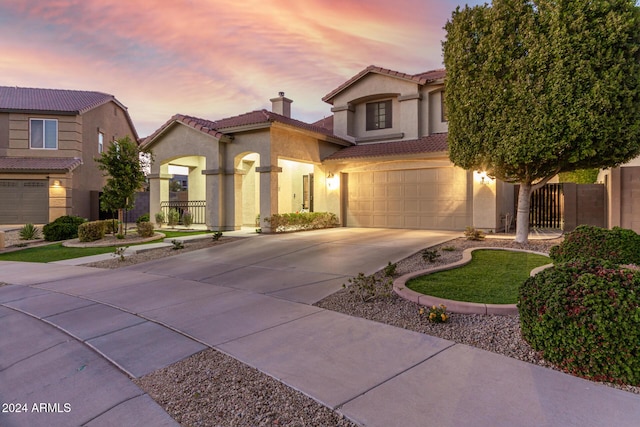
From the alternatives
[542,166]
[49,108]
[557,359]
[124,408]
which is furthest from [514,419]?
[49,108]

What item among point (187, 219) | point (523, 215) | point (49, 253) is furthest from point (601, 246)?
point (187, 219)

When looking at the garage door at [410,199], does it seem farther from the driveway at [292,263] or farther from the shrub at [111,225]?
the shrub at [111,225]

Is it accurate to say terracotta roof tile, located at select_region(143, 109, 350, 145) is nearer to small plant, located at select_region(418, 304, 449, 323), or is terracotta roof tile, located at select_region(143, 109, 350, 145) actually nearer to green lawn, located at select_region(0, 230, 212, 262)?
green lawn, located at select_region(0, 230, 212, 262)

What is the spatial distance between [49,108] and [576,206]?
1001 inches

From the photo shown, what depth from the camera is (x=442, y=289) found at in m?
5.93

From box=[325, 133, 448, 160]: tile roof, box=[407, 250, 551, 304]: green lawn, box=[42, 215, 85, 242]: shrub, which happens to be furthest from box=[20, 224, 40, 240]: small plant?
box=[407, 250, 551, 304]: green lawn

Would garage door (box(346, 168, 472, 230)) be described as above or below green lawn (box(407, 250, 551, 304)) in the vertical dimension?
above

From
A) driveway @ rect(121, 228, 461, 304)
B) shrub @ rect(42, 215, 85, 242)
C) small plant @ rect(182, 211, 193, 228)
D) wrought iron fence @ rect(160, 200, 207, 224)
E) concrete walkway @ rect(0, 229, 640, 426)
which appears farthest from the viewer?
wrought iron fence @ rect(160, 200, 207, 224)

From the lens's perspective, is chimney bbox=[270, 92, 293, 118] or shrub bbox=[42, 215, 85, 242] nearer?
shrub bbox=[42, 215, 85, 242]

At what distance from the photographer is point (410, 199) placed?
15.5 metres

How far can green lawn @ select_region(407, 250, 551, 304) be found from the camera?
5520 mm

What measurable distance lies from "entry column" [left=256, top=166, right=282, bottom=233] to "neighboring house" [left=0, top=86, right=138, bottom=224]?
37.7 ft

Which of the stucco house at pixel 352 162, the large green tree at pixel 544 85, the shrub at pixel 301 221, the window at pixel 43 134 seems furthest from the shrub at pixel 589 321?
the window at pixel 43 134

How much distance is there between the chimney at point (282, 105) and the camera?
19.2 m
